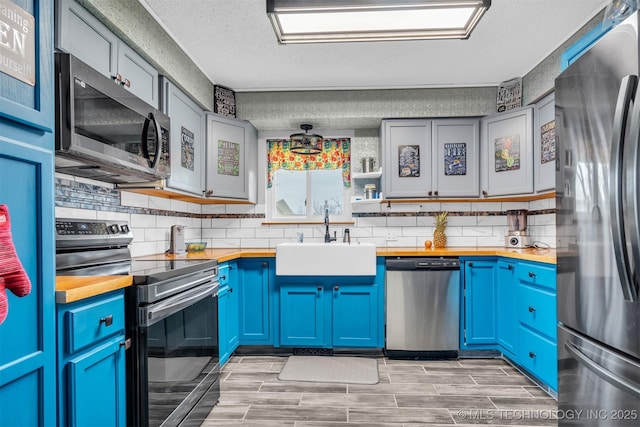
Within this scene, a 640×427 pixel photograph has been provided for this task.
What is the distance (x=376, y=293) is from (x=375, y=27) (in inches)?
77.9

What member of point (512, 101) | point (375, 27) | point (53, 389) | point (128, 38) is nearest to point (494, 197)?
point (512, 101)

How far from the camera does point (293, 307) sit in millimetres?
3180

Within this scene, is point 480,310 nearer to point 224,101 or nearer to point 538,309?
point 538,309

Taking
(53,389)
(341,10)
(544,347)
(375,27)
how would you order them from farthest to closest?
(544,347) < (375,27) < (341,10) < (53,389)

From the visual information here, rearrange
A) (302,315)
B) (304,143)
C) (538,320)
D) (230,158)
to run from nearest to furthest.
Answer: (538,320) < (302,315) < (230,158) < (304,143)

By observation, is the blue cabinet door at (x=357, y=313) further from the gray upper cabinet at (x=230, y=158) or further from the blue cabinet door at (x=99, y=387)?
the blue cabinet door at (x=99, y=387)

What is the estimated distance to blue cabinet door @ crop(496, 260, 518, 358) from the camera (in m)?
2.88

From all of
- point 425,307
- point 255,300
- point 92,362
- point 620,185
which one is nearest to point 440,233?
point 425,307

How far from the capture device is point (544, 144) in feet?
9.80

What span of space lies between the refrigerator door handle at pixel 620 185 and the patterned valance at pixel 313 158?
2.82m

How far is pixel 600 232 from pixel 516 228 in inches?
92.6

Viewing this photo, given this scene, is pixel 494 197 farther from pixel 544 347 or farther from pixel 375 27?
pixel 375 27

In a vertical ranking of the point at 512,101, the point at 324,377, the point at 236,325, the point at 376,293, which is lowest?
the point at 324,377

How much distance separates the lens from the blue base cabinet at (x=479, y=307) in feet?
10.2
